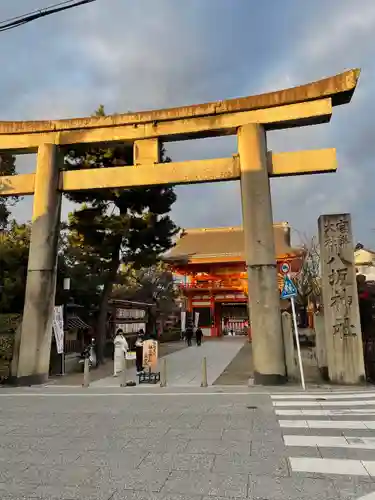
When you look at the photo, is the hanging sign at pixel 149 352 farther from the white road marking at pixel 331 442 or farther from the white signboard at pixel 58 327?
the white road marking at pixel 331 442

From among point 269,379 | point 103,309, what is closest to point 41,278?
point 103,309

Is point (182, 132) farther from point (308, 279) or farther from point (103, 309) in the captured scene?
point (308, 279)

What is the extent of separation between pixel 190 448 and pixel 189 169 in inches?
340

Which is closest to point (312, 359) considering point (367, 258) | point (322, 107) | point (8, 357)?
point (322, 107)

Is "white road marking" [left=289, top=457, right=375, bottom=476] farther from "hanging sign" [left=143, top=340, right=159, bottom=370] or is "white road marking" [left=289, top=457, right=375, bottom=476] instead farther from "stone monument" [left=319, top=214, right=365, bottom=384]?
"hanging sign" [left=143, top=340, right=159, bottom=370]

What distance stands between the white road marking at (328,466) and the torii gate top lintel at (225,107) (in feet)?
31.8

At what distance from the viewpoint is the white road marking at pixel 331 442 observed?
5.20m

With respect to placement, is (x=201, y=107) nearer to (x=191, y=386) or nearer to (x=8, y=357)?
(x=191, y=386)

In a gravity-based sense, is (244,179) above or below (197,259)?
below

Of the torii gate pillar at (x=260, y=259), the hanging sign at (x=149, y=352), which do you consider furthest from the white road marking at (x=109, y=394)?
the hanging sign at (x=149, y=352)

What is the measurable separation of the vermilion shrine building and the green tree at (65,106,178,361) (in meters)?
15.3

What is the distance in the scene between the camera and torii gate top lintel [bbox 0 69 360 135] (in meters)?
11.1

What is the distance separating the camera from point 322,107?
11.3 m

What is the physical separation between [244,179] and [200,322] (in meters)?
26.7
